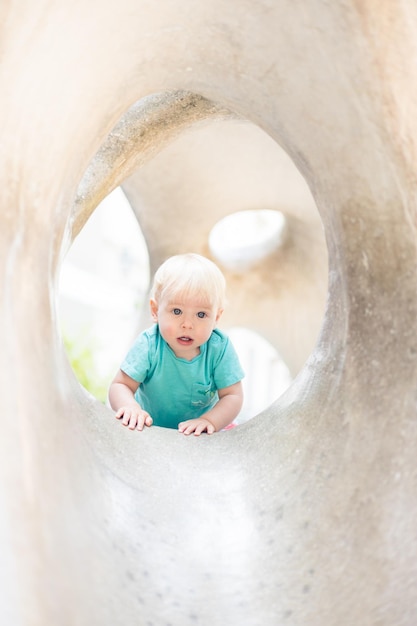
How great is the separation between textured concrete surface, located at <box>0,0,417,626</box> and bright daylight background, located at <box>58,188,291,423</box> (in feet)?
22.8

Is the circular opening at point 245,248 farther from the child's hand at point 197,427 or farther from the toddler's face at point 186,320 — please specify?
the child's hand at point 197,427

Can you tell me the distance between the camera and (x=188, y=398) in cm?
240

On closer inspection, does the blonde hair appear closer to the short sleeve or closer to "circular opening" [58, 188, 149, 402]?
the short sleeve

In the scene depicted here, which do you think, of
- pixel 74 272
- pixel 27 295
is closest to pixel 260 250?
pixel 27 295

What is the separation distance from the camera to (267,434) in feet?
6.39

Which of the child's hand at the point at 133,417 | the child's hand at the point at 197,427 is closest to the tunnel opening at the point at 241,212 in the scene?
the child's hand at the point at 197,427

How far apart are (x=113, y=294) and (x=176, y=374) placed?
911cm

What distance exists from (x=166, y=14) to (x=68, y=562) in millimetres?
987

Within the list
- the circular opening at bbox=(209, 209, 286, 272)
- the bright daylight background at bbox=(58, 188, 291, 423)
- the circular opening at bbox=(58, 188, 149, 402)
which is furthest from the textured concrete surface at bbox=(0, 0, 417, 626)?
the circular opening at bbox=(58, 188, 149, 402)

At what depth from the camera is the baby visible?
2.24 metres

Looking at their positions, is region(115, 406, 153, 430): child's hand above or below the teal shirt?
below

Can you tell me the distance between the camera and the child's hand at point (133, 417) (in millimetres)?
1994

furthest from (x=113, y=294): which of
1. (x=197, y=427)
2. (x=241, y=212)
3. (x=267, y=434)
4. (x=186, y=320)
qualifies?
(x=267, y=434)

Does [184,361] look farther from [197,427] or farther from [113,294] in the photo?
[113,294]
